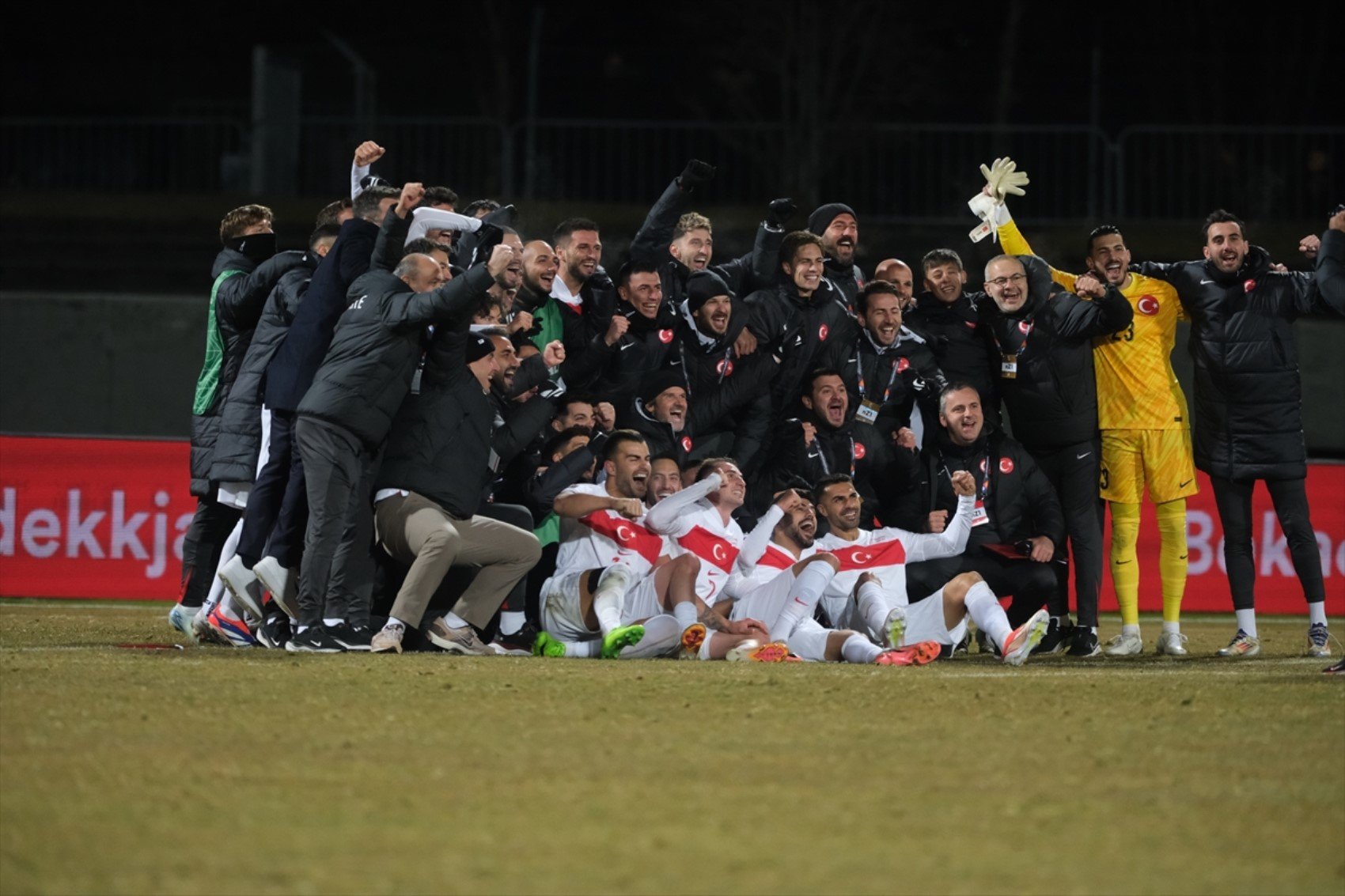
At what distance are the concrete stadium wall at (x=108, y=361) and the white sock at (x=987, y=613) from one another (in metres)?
8.84

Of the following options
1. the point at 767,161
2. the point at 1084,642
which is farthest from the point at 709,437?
the point at 767,161

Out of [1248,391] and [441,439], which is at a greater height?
[1248,391]

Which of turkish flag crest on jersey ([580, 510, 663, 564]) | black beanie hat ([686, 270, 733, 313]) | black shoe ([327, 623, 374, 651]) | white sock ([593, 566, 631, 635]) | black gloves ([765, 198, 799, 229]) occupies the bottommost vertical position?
black shoe ([327, 623, 374, 651])

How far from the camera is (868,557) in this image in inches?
357

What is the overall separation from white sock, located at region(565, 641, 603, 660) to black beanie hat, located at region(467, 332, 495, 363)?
1455 millimetres

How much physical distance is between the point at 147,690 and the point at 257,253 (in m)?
3.54

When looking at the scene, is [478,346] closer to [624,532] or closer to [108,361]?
[624,532]

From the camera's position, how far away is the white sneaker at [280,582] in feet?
27.0

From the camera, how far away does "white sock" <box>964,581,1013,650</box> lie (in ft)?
27.8

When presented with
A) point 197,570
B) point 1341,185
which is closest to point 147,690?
point 197,570

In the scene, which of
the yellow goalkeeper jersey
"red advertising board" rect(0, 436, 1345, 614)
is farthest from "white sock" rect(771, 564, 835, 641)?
"red advertising board" rect(0, 436, 1345, 614)

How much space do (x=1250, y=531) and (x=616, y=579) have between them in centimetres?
348

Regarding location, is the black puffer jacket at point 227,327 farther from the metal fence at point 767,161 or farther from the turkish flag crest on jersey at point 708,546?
the metal fence at point 767,161

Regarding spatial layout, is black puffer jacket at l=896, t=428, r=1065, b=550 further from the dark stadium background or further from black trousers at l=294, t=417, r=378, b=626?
the dark stadium background
